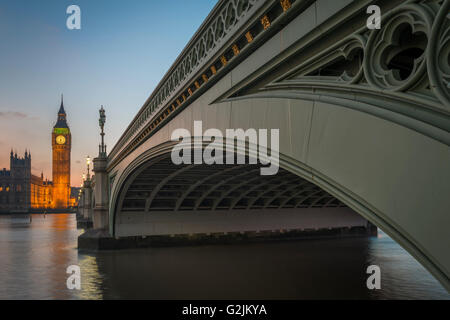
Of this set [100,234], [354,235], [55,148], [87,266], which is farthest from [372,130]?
[55,148]

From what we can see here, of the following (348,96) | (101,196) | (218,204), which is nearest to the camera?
(348,96)

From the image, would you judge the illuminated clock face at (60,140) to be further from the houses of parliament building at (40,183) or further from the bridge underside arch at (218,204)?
the bridge underside arch at (218,204)

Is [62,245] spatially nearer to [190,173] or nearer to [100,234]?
[100,234]

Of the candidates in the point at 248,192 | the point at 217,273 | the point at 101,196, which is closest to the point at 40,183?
the point at 101,196

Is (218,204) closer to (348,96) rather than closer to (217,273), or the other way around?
(217,273)

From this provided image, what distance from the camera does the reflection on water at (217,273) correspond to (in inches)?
634

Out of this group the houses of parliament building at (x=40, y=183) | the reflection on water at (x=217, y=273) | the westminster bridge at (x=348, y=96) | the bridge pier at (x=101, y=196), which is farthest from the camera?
the houses of parliament building at (x=40, y=183)

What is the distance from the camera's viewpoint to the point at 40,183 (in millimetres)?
156125

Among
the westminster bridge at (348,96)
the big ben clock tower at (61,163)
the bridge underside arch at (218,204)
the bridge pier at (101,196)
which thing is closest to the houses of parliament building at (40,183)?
the big ben clock tower at (61,163)

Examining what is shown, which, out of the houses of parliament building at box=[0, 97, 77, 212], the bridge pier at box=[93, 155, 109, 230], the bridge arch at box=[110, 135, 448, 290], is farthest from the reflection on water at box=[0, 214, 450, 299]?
the houses of parliament building at box=[0, 97, 77, 212]

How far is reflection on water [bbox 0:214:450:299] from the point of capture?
16094 mm

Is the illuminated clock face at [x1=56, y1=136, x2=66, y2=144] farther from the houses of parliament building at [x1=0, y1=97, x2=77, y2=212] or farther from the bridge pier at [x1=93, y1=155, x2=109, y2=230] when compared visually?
the bridge pier at [x1=93, y1=155, x2=109, y2=230]

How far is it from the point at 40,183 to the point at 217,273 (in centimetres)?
15082

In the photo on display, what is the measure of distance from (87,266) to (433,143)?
22168 mm
